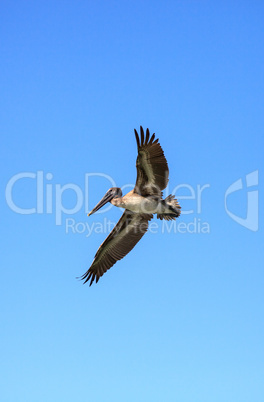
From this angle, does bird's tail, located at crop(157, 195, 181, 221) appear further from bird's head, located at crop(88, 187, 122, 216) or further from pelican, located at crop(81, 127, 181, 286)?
bird's head, located at crop(88, 187, 122, 216)

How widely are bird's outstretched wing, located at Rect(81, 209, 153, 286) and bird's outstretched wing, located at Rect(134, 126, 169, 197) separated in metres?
1.10

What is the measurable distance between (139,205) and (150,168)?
111 centimetres

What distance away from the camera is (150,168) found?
12.5 m

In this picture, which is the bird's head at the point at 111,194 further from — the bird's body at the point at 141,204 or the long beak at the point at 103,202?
the bird's body at the point at 141,204

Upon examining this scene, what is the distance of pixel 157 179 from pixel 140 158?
26.0 inches

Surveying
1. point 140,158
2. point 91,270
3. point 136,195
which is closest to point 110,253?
point 91,270

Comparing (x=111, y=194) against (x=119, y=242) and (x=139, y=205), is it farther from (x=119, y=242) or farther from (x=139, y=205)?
(x=119, y=242)

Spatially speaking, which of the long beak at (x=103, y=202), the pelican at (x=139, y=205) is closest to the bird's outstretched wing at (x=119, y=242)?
the pelican at (x=139, y=205)

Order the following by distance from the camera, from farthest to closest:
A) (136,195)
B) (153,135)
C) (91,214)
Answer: (91,214), (136,195), (153,135)

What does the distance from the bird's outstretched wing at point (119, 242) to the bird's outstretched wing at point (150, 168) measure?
110 cm

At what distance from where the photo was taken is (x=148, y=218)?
1400 centimetres

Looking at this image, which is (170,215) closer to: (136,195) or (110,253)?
(136,195)

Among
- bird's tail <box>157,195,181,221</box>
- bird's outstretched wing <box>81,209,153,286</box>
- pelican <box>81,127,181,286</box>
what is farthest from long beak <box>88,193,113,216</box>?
bird's tail <box>157,195,181,221</box>

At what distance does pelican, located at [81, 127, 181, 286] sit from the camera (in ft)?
40.3
